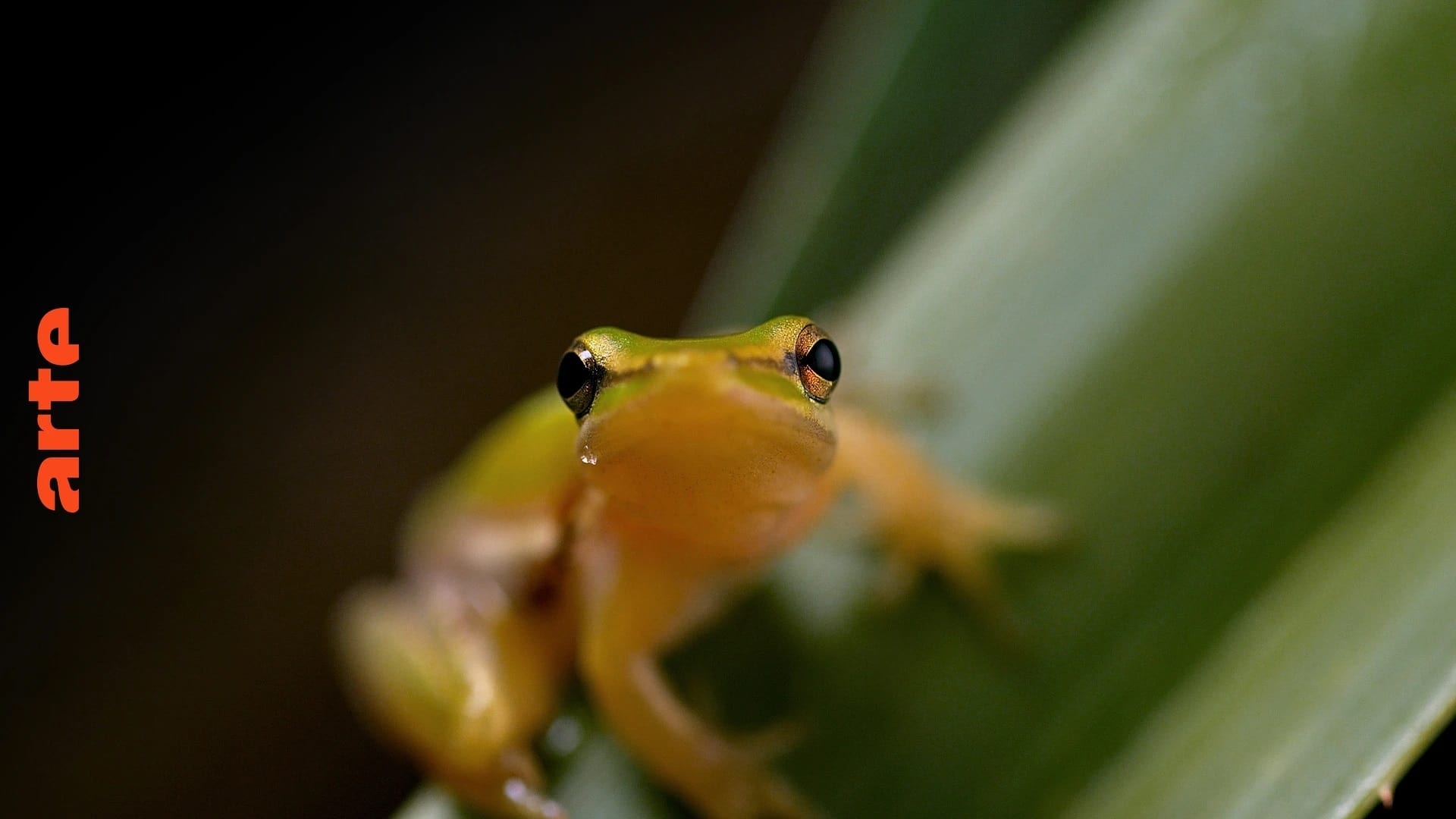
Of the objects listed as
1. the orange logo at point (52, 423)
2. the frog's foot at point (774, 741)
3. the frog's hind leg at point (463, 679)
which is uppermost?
the frog's foot at point (774, 741)

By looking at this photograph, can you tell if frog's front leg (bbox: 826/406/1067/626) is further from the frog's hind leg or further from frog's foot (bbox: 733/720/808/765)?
the frog's hind leg

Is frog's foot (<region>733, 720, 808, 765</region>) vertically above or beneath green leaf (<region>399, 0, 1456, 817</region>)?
beneath

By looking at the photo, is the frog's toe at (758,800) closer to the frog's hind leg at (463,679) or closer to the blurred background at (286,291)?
the frog's hind leg at (463,679)

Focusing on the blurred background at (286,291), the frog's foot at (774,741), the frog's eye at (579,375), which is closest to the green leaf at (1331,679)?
the frog's foot at (774,741)

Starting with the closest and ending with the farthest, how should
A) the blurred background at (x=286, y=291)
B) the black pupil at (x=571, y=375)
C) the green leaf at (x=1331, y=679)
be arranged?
the green leaf at (x=1331, y=679), the black pupil at (x=571, y=375), the blurred background at (x=286, y=291)

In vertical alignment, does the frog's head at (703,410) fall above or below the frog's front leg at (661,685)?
above

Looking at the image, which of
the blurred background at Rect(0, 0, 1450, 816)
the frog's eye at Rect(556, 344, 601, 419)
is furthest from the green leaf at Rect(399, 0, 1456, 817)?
the blurred background at Rect(0, 0, 1450, 816)

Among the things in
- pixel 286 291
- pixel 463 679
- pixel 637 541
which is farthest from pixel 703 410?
pixel 286 291
